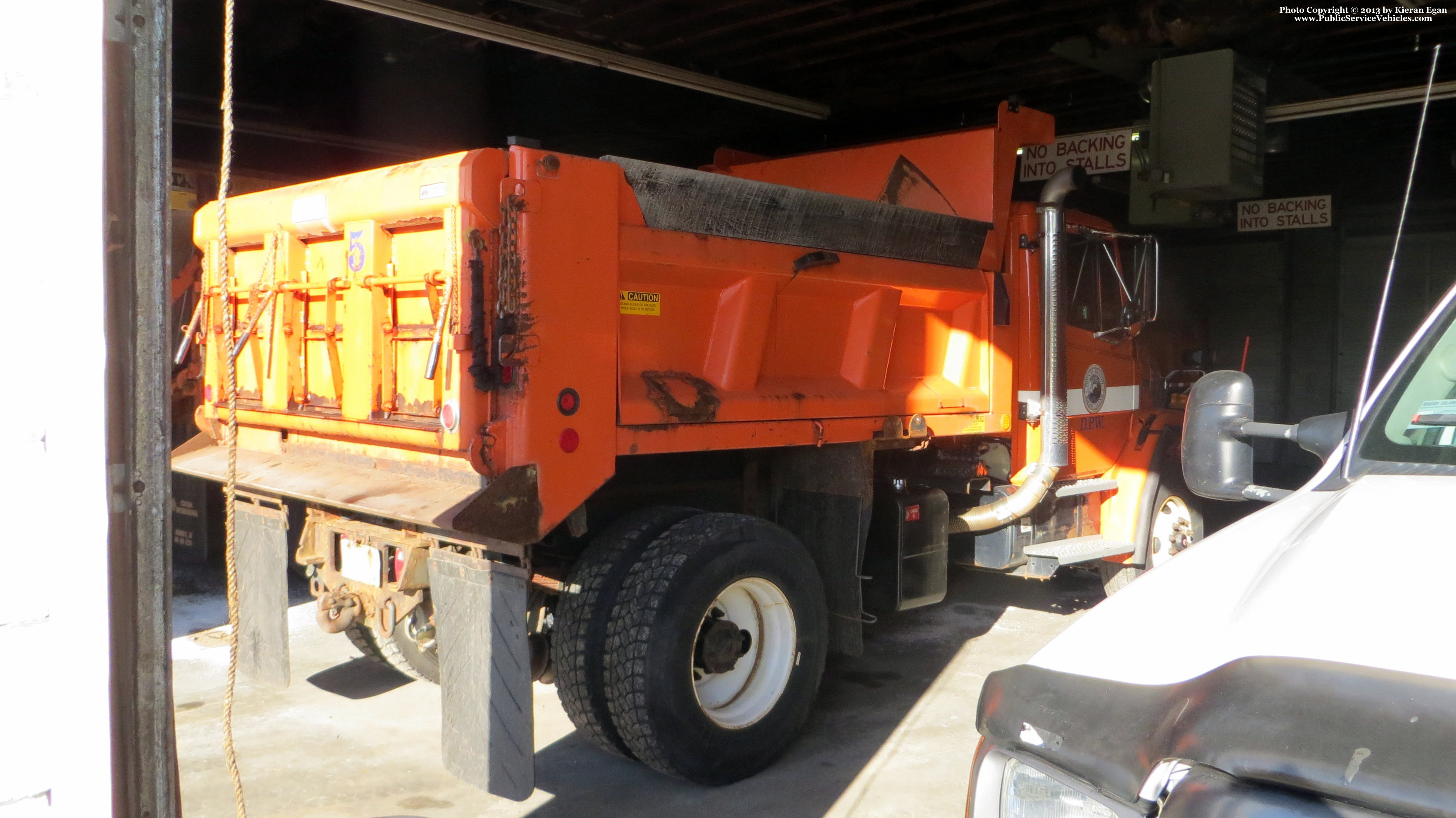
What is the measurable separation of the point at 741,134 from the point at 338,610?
25.9 feet

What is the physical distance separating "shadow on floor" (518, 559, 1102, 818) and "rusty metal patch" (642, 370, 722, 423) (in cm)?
150

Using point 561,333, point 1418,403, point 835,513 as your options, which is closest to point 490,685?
point 561,333

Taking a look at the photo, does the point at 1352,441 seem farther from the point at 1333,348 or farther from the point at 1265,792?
the point at 1333,348

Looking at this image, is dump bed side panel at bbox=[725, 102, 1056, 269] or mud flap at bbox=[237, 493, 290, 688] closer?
mud flap at bbox=[237, 493, 290, 688]

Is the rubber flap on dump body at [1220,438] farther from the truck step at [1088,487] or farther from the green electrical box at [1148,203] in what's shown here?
the green electrical box at [1148,203]

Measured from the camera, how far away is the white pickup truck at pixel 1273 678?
1.42 m

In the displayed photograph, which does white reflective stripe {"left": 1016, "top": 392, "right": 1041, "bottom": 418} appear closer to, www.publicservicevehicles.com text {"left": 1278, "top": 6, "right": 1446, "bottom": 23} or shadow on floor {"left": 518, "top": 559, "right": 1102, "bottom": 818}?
shadow on floor {"left": 518, "top": 559, "right": 1102, "bottom": 818}

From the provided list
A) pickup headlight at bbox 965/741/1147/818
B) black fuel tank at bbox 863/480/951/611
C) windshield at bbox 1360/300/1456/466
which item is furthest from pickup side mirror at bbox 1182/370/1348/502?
black fuel tank at bbox 863/480/951/611

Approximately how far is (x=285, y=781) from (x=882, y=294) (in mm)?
3322

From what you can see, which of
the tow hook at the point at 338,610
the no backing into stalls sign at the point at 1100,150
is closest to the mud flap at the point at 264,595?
the tow hook at the point at 338,610

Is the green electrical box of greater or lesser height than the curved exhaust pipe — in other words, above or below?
above

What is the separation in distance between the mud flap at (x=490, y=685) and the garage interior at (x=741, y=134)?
0.56 m

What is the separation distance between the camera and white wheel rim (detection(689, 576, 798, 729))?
449 centimetres

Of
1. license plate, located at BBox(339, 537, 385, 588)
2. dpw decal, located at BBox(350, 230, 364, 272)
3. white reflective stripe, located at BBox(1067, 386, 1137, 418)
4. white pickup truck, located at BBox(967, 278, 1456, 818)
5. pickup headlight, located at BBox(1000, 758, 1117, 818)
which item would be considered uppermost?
dpw decal, located at BBox(350, 230, 364, 272)
